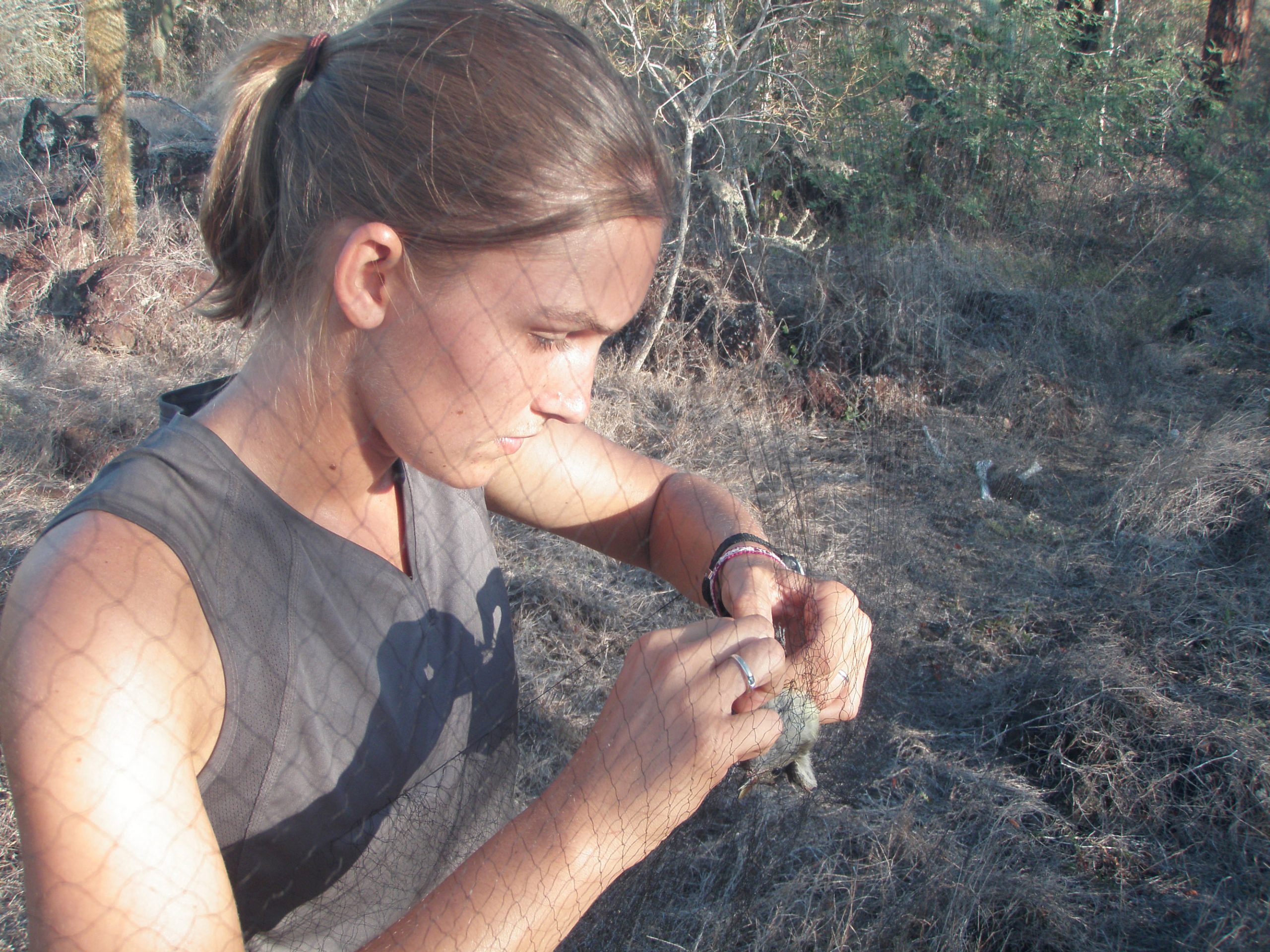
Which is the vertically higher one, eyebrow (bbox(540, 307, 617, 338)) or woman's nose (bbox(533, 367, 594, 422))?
eyebrow (bbox(540, 307, 617, 338))

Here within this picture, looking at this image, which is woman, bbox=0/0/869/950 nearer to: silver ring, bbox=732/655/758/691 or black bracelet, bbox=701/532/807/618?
silver ring, bbox=732/655/758/691

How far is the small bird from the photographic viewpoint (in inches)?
44.4

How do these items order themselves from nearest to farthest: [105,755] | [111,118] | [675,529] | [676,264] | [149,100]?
[105,755]
[675,529]
[676,264]
[111,118]
[149,100]

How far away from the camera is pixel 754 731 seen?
0.94 m

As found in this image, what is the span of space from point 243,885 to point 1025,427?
4.81 m

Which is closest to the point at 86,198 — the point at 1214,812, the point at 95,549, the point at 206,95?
the point at 206,95

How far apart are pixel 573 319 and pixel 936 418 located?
437cm

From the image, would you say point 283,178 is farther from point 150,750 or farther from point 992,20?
point 992,20

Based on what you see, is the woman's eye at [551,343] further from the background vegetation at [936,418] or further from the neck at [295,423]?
the background vegetation at [936,418]

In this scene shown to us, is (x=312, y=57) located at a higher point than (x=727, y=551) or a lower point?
higher

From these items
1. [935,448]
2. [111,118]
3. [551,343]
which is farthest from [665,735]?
[111,118]

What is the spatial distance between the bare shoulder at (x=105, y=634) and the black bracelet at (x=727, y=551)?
2.49 feet

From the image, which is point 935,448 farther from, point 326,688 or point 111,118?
point 111,118

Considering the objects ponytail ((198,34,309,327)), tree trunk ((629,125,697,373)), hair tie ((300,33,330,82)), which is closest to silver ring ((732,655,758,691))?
ponytail ((198,34,309,327))
